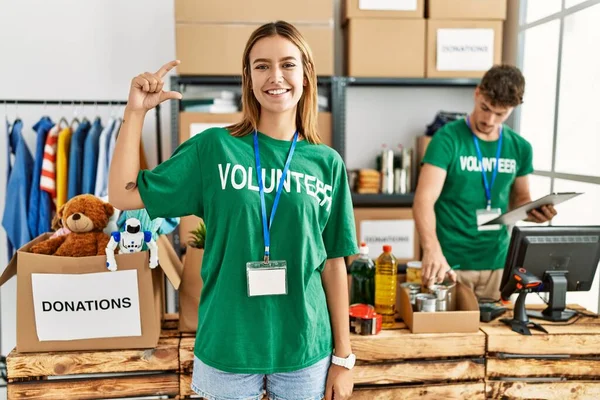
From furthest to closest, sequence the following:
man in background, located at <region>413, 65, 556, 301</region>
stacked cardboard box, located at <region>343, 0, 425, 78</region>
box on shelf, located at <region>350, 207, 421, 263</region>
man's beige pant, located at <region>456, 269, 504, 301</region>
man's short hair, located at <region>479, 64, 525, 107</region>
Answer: box on shelf, located at <region>350, 207, 421, 263</region> < stacked cardboard box, located at <region>343, 0, 425, 78</region> < man's beige pant, located at <region>456, 269, 504, 301</region> < man in background, located at <region>413, 65, 556, 301</region> < man's short hair, located at <region>479, 64, 525, 107</region>

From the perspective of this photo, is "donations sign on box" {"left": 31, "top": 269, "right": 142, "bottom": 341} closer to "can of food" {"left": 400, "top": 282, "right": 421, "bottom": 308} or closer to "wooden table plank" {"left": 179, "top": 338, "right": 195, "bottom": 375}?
"wooden table plank" {"left": 179, "top": 338, "right": 195, "bottom": 375}

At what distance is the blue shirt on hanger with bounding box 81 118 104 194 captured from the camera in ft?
9.12

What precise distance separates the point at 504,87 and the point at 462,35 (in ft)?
3.70

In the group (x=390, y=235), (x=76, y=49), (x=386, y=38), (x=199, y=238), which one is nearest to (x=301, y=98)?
(x=199, y=238)

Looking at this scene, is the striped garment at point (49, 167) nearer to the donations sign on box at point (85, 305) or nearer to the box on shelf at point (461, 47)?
the donations sign on box at point (85, 305)

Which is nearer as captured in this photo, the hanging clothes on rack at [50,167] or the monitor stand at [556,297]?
the monitor stand at [556,297]

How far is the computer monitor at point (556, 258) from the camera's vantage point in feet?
5.67

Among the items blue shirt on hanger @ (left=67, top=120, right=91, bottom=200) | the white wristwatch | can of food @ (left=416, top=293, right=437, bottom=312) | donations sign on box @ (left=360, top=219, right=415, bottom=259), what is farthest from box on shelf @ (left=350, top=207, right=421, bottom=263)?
the white wristwatch

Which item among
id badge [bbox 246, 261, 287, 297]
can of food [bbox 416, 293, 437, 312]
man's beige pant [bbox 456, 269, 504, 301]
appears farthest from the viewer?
man's beige pant [bbox 456, 269, 504, 301]

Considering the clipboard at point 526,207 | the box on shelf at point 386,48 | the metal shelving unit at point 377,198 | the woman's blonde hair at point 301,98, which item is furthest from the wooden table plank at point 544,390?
the box on shelf at point 386,48

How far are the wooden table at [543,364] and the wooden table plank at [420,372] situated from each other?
0.06m

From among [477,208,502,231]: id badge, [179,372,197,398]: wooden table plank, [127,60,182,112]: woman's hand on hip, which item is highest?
[127,60,182,112]: woman's hand on hip

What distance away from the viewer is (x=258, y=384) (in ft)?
3.87

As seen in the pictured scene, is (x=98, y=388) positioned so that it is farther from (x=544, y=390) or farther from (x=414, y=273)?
(x=544, y=390)
